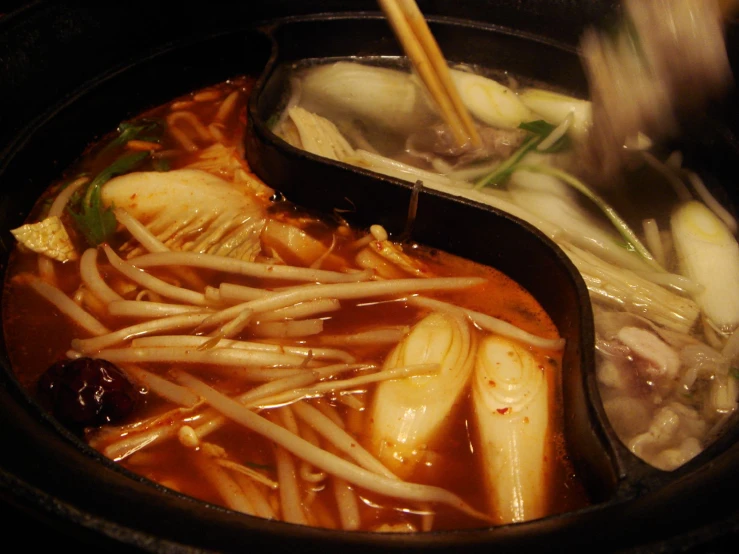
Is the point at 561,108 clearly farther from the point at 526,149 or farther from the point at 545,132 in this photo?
the point at 526,149

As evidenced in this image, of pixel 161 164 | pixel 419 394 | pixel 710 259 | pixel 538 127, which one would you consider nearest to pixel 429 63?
pixel 538 127

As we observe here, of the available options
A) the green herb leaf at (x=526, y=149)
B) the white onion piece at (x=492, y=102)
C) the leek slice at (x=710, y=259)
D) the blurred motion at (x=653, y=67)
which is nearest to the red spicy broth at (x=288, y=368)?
the green herb leaf at (x=526, y=149)

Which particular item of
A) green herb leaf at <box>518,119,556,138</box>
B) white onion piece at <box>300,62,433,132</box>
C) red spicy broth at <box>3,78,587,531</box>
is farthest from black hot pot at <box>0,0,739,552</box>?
green herb leaf at <box>518,119,556,138</box>

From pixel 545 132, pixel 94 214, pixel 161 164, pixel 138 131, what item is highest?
pixel 545 132

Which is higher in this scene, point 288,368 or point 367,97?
point 367,97

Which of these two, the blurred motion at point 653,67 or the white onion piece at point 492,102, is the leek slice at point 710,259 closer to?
the blurred motion at point 653,67
